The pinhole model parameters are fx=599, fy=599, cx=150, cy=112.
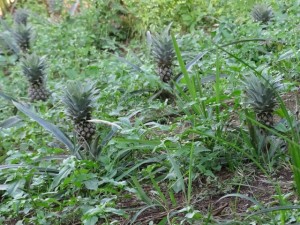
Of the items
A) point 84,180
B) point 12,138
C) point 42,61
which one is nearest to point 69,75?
point 42,61

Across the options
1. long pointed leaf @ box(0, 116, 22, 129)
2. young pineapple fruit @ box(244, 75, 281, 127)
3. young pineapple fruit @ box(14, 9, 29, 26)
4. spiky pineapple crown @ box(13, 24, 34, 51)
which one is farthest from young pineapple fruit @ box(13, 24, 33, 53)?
young pineapple fruit @ box(244, 75, 281, 127)

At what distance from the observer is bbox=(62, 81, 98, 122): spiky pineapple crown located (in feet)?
9.86

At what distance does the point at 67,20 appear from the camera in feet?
22.8

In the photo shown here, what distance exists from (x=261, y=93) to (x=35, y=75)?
7.07 feet

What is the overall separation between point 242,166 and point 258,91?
36 cm

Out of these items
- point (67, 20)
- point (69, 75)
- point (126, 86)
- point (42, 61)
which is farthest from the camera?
point (67, 20)

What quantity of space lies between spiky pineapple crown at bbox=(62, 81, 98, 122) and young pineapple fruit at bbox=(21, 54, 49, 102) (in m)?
1.44

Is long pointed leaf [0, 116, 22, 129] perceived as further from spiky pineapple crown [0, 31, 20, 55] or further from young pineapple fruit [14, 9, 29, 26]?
young pineapple fruit [14, 9, 29, 26]

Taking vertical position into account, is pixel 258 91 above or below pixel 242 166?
above

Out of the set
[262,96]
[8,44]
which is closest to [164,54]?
[262,96]

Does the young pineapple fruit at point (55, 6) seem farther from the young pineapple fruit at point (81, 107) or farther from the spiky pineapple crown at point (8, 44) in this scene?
the young pineapple fruit at point (81, 107)

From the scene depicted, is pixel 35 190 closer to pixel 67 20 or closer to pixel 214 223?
pixel 214 223

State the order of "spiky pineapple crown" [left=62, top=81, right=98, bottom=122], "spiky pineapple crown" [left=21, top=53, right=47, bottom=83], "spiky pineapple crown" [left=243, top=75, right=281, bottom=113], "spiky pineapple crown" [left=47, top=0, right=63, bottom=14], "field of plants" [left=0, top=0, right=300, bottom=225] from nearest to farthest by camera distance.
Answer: "field of plants" [left=0, top=0, right=300, bottom=225] → "spiky pineapple crown" [left=243, top=75, right=281, bottom=113] → "spiky pineapple crown" [left=62, top=81, right=98, bottom=122] → "spiky pineapple crown" [left=21, top=53, right=47, bottom=83] → "spiky pineapple crown" [left=47, top=0, right=63, bottom=14]

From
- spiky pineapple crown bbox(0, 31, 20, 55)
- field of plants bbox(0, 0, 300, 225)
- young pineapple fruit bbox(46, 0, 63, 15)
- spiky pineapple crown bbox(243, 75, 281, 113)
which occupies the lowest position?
field of plants bbox(0, 0, 300, 225)
